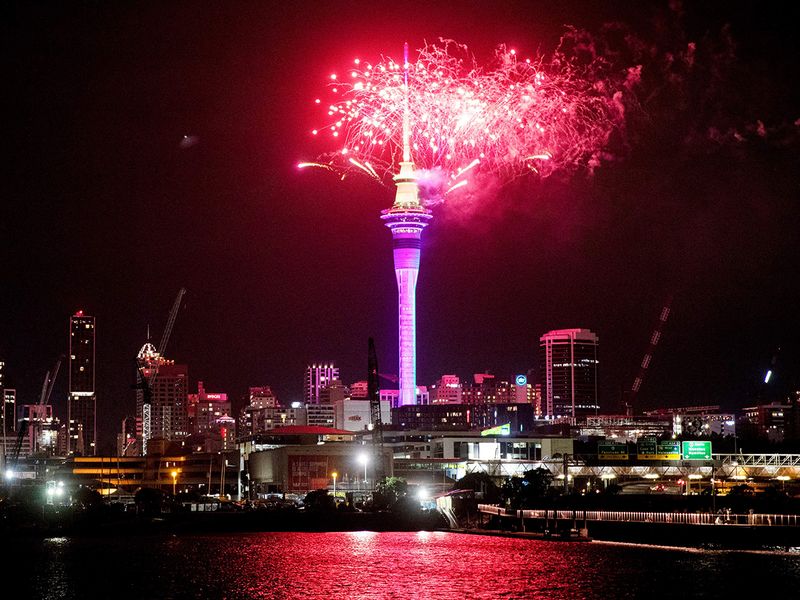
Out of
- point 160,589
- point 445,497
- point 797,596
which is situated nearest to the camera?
point 797,596

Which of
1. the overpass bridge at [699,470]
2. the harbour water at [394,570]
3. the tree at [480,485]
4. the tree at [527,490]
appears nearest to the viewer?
the harbour water at [394,570]

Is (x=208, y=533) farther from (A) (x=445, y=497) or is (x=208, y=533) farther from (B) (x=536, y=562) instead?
(B) (x=536, y=562)

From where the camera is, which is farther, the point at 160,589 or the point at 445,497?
the point at 445,497

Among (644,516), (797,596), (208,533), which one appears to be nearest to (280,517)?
(208,533)

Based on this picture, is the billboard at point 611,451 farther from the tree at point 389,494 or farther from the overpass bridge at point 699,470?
the tree at point 389,494

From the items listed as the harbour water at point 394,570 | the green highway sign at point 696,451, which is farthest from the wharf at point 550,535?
the green highway sign at point 696,451

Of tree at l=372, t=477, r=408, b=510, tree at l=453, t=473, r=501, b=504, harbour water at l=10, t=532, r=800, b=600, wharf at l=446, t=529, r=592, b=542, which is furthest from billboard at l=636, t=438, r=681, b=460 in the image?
harbour water at l=10, t=532, r=800, b=600

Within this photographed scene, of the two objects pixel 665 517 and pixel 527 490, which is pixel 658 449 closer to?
pixel 527 490
